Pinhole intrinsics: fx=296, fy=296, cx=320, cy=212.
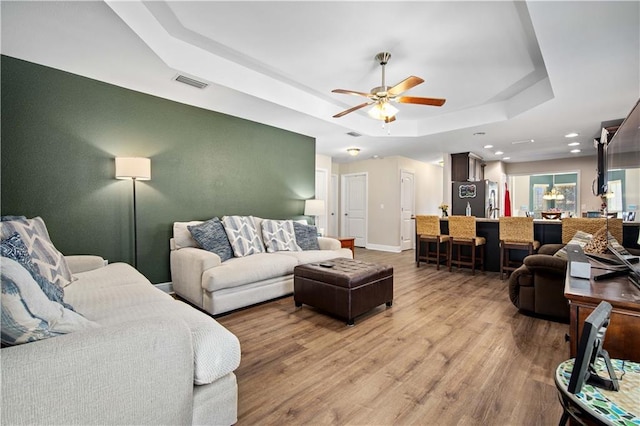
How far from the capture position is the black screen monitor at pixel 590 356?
3.16 ft

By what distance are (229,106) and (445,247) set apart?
14.7ft

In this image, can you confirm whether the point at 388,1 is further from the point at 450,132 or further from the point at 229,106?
the point at 450,132

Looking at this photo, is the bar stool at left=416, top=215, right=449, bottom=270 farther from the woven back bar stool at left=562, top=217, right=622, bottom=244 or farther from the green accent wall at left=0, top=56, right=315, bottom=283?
the green accent wall at left=0, top=56, right=315, bottom=283

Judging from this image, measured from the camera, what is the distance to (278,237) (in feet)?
13.6

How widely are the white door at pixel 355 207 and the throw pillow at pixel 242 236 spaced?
4.53 meters

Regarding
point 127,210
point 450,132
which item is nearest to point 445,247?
point 450,132

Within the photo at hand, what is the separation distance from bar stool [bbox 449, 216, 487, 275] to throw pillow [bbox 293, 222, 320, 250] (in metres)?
2.42

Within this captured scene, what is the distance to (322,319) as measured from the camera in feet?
9.61

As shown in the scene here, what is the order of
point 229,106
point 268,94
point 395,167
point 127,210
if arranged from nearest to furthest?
point 127,210 < point 268,94 < point 229,106 < point 395,167

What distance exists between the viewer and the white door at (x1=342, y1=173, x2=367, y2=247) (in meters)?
8.04

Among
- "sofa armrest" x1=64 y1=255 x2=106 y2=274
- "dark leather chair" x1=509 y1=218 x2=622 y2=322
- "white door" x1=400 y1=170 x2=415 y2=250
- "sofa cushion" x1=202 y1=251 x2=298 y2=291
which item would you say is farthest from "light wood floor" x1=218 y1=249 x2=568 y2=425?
"white door" x1=400 y1=170 x2=415 y2=250

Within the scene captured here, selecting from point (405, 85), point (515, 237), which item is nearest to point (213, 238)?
point (405, 85)

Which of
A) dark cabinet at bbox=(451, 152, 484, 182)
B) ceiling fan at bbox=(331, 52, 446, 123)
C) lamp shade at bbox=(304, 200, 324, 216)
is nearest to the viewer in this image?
ceiling fan at bbox=(331, 52, 446, 123)

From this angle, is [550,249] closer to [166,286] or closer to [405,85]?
[405,85]
